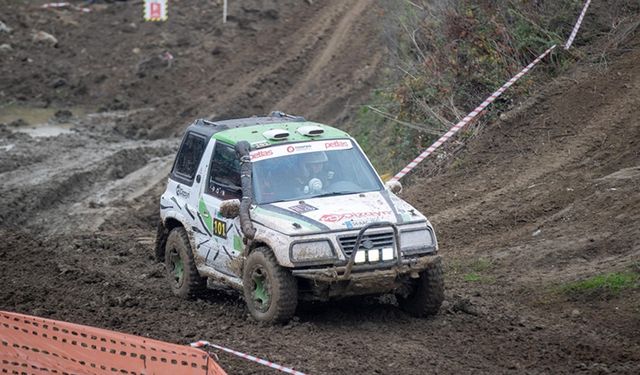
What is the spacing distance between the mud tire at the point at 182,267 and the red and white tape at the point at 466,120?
4.93 meters

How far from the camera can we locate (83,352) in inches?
354

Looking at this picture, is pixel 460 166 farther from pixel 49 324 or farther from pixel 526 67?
pixel 49 324

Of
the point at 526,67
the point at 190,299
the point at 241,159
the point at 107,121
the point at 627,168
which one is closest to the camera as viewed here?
the point at 241,159

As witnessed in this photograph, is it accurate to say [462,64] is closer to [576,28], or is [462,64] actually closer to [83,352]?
[576,28]

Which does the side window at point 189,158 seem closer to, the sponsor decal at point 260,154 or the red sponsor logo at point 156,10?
the sponsor decal at point 260,154

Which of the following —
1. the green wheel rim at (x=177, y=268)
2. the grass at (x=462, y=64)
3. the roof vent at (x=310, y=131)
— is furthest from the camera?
the grass at (x=462, y=64)

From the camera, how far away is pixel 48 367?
9.33 m

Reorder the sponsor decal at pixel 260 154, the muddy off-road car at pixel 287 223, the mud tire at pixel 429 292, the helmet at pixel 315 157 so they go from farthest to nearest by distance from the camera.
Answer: the helmet at pixel 315 157 → the sponsor decal at pixel 260 154 → the mud tire at pixel 429 292 → the muddy off-road car at pixel 287 223

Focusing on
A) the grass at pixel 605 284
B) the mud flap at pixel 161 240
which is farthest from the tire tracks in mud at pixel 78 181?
the grass at pixel 605 284

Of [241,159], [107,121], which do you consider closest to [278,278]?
[241,159]

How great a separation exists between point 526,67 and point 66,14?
68.9 ft

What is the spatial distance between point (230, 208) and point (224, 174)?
903 millimetres

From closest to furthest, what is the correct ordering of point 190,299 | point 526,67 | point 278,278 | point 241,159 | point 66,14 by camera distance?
1. point 278,278
2. point 241,159
3. point 190,299
4. point 526,67
5. point 66,14

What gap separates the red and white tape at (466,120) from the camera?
16984 millimetres
